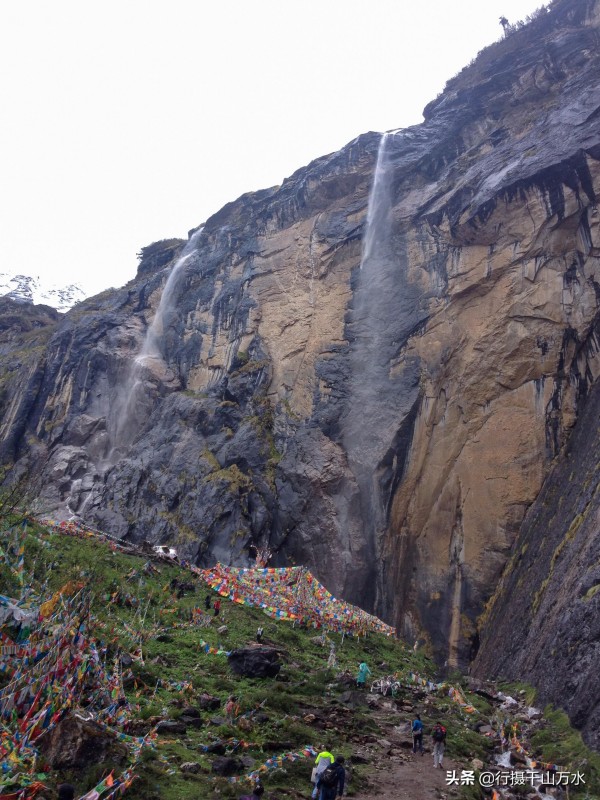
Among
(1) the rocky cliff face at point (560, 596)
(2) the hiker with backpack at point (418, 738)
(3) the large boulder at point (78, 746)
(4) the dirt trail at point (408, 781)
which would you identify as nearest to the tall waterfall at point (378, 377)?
(1) the rocky cliff face at point (560, 596)

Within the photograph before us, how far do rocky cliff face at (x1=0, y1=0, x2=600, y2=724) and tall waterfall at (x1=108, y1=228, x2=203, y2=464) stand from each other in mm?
195

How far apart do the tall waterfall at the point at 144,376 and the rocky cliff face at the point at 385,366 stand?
195mm

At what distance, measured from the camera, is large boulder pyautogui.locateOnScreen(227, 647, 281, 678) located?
13375 mm

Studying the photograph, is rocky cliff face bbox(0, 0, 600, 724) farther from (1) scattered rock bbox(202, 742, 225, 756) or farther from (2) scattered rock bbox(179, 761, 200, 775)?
(2) scattered rock bbox(179, 761, 200, 775)

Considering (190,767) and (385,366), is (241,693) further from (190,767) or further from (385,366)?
(385,366)

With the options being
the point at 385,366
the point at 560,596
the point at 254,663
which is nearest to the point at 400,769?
the point at 254,663

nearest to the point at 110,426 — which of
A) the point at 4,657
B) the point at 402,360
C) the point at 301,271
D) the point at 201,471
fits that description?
the point at 201,471

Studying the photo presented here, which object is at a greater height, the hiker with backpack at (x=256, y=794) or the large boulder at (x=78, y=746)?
the large boulder at (x=78, y=746)

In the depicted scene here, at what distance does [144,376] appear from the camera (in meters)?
42.0

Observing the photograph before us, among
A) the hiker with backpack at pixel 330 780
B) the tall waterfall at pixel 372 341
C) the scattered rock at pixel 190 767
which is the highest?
the tall waterfall at pixel 372 341

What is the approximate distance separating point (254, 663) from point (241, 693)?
1.67 metres

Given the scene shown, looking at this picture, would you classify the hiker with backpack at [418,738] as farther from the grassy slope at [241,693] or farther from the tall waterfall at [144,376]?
the tall waterfall at [144,376]

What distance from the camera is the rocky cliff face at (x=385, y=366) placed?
23.7 m

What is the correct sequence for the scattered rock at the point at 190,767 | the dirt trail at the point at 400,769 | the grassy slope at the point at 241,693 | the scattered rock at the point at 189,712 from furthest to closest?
1. the scattered rock at the point at 189,712
2. the dirt trail at the point at 400,769
3. the grassy slope at the point at 241,693
4. the scattered rock at the point at 190,767
